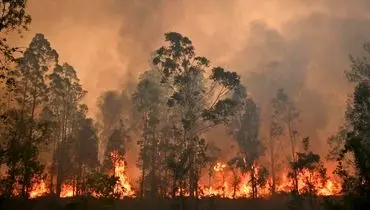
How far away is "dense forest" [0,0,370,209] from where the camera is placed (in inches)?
1357

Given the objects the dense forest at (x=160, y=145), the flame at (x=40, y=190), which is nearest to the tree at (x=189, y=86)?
the dense forest at (x=160, y=145)

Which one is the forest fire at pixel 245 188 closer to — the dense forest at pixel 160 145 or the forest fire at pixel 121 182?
the dense forest at pixel 160 145

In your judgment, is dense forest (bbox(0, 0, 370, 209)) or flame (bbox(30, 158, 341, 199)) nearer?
dense forest (bbox(0, 0, 370, 209))

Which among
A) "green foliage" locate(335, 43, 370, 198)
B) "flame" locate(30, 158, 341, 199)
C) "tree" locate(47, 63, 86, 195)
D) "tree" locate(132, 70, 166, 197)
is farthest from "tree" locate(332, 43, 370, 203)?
"tree" locate(47, 63, 86, 195)

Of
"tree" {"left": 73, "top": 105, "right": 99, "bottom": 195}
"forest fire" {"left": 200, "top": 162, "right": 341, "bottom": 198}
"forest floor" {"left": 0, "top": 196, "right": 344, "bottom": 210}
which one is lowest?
"forest floor" {"left": 0, "top": 196, "right": 344, "bottom": 210}

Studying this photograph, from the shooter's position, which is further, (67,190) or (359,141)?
(67,190)

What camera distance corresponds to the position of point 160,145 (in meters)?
60.1

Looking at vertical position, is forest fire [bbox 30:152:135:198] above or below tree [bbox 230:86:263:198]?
below

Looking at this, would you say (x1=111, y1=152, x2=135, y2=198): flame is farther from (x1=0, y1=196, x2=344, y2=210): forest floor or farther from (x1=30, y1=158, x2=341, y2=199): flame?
(x1=0, y1=196, x2=344, y2=210): forest floor

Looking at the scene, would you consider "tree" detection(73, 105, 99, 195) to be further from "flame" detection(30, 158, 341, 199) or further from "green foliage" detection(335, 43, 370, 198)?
"green foliage" detection(335, 43, 370, 198)

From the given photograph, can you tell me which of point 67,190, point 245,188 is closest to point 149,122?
point 67,190

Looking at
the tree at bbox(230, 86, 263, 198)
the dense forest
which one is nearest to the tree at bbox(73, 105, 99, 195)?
the dense forest

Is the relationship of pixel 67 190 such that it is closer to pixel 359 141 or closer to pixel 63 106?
pixel 63 106

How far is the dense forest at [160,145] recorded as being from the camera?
34469 millimetres
